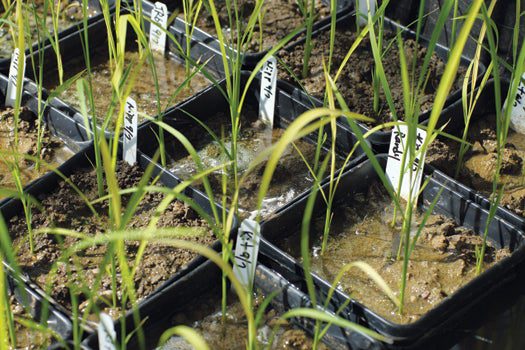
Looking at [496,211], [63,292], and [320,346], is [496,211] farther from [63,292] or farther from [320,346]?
[63,292]

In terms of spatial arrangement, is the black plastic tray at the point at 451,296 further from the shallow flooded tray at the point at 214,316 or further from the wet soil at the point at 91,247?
the wet soil at the point at 91,247

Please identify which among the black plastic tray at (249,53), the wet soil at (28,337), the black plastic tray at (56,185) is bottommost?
the wet soil at (28,337)

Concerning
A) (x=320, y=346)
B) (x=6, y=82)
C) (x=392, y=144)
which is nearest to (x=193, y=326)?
(x=320, y=346)

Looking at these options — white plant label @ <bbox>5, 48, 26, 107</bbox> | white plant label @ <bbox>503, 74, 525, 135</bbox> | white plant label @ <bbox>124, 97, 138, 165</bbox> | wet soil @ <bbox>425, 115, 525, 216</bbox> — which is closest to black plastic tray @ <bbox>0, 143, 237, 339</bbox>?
white plant label @ <bbox>124, 97, 138, 165</bbox>

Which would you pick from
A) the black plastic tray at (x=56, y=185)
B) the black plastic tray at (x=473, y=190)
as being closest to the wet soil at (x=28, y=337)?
the black plastic tray at (x=56, y=185)

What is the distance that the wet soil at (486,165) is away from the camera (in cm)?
186

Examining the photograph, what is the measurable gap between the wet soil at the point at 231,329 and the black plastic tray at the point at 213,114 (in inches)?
19.2

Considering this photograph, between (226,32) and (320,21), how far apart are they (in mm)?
316

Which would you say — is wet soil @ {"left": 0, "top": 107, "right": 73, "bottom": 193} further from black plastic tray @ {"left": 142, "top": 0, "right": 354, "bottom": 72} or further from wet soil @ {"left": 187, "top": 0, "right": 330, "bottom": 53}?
wet soil @ {"left": 187, "top": 0, "right": 330, "bottom": 53}

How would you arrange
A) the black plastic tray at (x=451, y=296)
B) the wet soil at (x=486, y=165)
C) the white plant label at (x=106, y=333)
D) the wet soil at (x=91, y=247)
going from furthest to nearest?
the wet soil at (x=486, y=165), the wet soil at (x=91, y=247), the black plastic tray at (x=451, y=296), the white plant label at (x=106, y=333)

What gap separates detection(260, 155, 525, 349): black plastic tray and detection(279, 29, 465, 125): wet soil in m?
0.28

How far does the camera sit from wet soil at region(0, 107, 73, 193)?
193cm

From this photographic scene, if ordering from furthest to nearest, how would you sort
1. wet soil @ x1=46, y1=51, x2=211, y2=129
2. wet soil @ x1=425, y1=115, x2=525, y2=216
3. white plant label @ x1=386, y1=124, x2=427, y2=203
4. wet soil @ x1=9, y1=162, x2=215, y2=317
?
wet soil @ x1=46, y1=51, x2=211, y2=129, wet soil @ x1=425, y1=115, x2=525, y2=216, white plant label @ x1=386, y1=124, x2=427, y2=203, wet soil @ x1=9, y1=162, x2=215, y2=317

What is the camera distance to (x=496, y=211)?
5.71 feet
